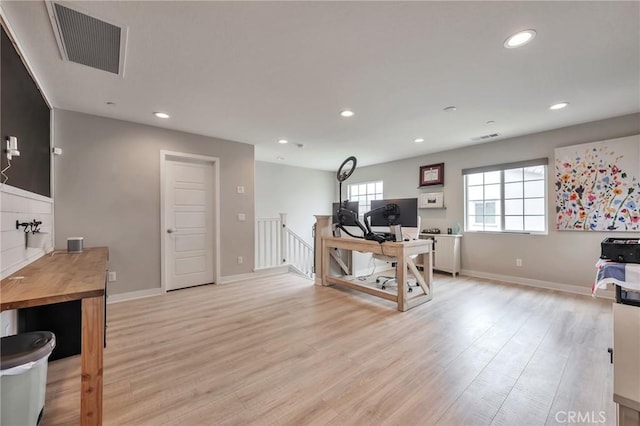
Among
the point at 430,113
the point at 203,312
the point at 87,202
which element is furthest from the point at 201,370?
the point at 430,113

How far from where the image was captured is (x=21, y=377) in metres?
1.21

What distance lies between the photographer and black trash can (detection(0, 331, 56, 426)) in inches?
44.9

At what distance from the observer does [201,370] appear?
1.96 meters

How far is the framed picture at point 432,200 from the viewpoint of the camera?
5.37 metres

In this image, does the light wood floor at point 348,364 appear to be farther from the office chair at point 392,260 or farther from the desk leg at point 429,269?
the office chair at point 392,260

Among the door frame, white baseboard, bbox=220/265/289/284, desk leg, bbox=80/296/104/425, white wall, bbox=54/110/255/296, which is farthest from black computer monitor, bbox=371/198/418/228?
desk leg, bbox=80/296/104/425

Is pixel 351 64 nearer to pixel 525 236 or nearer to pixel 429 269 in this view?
pixel 429 269

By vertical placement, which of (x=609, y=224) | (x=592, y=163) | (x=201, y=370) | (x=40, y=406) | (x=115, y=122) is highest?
(x=115, y=122)

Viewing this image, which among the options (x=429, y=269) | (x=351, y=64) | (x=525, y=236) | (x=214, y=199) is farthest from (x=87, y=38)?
(x=525, y=236)

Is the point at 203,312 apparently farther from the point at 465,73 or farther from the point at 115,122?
the point at 465,73

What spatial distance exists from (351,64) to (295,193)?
4880mm

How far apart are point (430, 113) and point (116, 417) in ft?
13.0

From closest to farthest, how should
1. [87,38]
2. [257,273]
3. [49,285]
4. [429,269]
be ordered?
1. [49,285]
2. [87,38]
3. [429,269]
4. [257,273]

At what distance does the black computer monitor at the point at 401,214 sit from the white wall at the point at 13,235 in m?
3.45
